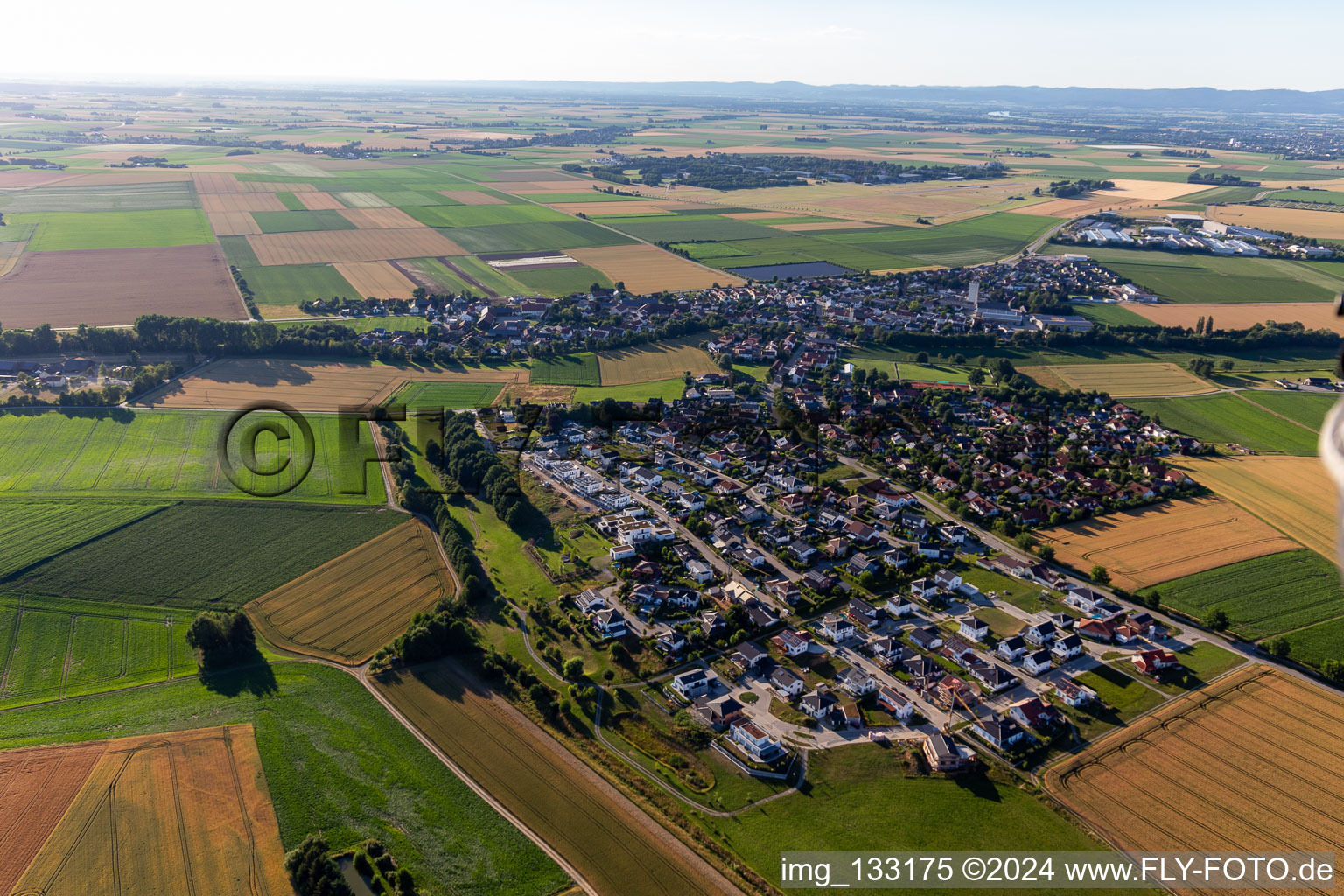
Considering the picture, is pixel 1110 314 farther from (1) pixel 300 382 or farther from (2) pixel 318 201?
(2) pixel 318 201

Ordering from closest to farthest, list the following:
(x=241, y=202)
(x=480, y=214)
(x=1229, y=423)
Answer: (x=1229, y=423)
(x=480, y=214)
(x=241, y=202)

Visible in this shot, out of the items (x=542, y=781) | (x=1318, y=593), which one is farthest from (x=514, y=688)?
(x=1318, y=593)

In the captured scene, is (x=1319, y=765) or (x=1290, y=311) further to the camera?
(x=1290, y=311)

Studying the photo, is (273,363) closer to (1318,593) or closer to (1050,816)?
(1050,816)

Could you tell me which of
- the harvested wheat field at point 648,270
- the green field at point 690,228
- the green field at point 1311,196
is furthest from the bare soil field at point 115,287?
the green field at point 1311,196

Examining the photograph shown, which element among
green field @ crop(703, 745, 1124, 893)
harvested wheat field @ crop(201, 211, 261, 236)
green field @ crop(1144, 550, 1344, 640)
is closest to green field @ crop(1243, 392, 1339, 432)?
green field @ crop(1144, 550, 1344, 640)

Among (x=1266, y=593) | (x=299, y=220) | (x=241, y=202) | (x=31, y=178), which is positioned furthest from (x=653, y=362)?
(x=31, y=178)
